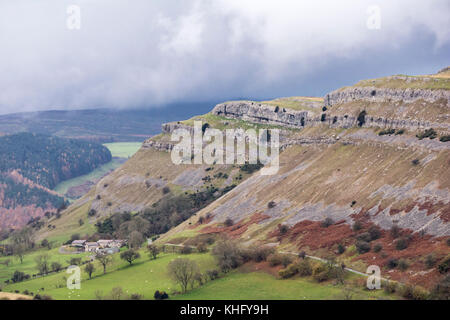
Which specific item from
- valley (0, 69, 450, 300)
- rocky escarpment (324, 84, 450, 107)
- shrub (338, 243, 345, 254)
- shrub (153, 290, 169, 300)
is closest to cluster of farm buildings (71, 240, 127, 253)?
valley (0, 69, 450, 300)

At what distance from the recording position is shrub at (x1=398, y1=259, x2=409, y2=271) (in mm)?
91719

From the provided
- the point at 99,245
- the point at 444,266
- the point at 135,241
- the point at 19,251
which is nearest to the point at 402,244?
the point at 444,266

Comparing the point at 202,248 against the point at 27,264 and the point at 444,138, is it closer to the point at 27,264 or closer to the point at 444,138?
the point at 444,138

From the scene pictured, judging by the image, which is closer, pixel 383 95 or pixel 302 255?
pixel 302 255

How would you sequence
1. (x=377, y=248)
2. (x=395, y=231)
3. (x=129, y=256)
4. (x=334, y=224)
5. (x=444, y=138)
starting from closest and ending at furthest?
(x=377, y=248), (x=395, y=231), (x=334, y=224), (x=444, y=138), (x=129, y=256)

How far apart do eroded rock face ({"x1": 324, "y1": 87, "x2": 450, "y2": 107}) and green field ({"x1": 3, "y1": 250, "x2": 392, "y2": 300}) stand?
74384 millimetres

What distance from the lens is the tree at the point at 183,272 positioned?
106m

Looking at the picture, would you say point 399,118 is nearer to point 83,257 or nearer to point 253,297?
point 253,297

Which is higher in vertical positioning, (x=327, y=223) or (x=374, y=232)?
(x=374, y=232)

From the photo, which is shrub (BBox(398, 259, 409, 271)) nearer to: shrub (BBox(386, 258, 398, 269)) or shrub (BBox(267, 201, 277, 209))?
shrub (BBox(386, 258, 398, 269))

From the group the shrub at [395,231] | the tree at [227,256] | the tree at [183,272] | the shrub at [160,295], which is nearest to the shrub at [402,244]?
the shrub at [395,231]

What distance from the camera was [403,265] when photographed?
302ft

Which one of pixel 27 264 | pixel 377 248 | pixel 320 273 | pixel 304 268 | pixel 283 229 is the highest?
pixel 377 248

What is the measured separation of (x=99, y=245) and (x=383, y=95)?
11572cm
